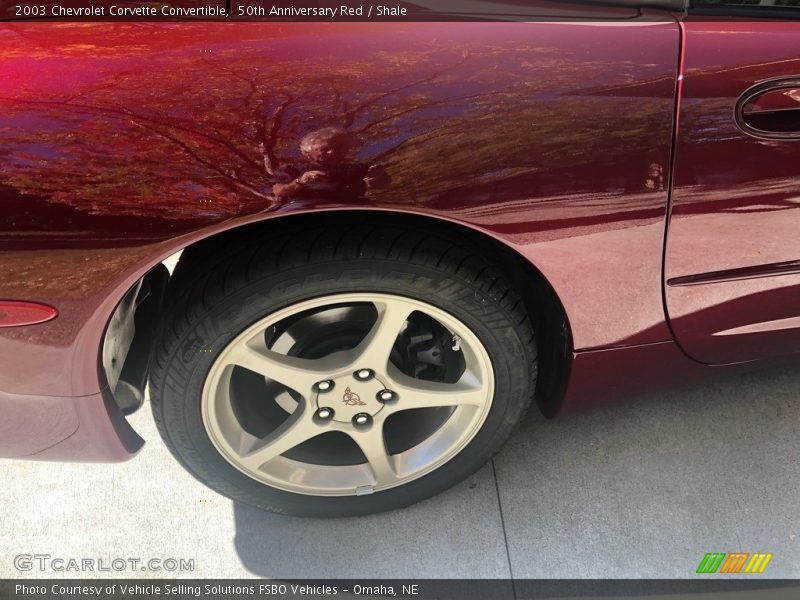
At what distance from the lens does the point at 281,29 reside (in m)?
1.28

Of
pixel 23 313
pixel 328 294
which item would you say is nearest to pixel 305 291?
pixel 328 294

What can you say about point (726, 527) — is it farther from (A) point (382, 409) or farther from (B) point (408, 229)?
(B) point (408, 229)

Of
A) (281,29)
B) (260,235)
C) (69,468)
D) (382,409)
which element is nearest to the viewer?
(281,29)

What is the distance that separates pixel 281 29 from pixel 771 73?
36.9 inches

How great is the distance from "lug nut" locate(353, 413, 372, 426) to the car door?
775 millimetres

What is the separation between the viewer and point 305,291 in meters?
1.50

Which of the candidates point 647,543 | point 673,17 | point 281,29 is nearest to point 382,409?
point 647,543

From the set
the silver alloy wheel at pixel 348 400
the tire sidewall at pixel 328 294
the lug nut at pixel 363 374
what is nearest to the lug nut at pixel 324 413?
the silver alloy wheel at pixel 348 400

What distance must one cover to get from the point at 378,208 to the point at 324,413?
61 cm

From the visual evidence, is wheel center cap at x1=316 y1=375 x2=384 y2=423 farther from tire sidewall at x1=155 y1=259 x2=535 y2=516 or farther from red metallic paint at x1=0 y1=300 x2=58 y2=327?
red metallic paint at x1=0 y1=300 x2=58 y2=327

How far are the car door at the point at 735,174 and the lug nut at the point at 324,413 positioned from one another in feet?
2.80

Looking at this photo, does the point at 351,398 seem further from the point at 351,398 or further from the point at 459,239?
the point at 459,239

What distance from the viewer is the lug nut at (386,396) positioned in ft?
5.67

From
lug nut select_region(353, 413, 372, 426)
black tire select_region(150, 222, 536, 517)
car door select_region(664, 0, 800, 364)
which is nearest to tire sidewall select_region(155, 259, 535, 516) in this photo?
black tire select_region(150, 222, 536, 517)
